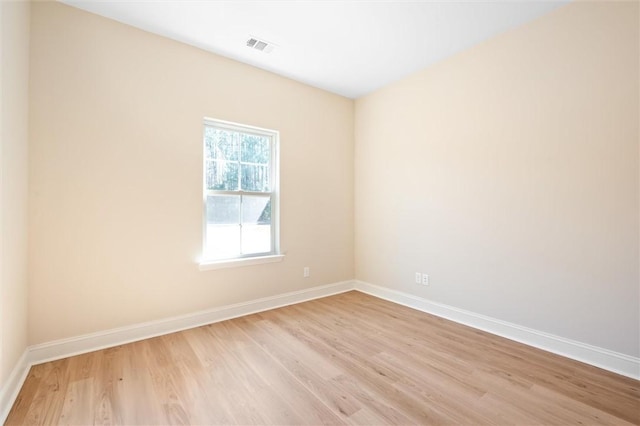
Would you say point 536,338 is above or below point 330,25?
below

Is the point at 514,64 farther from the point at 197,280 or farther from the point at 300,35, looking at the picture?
the point at 197,280

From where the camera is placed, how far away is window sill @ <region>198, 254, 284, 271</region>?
9.62ft

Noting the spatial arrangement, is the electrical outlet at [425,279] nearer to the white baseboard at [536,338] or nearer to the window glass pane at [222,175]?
the white baseboard at [536,338]

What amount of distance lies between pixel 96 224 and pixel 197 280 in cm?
100

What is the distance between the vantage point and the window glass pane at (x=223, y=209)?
9.99 ft

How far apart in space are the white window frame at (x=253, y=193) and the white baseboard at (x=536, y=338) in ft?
5.61

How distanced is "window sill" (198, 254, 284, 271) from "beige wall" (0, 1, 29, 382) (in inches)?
50.7

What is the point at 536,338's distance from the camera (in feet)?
8.07

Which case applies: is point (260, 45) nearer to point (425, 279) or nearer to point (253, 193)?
point (253, 193)

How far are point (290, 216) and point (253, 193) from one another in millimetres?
557

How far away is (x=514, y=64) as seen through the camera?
8.55 ft

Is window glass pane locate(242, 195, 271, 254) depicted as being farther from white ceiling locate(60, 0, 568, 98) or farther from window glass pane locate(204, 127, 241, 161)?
white ceiling locate(60, 0, 568, 98)

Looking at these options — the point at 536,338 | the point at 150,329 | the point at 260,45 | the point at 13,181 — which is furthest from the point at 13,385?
the point at 536,338

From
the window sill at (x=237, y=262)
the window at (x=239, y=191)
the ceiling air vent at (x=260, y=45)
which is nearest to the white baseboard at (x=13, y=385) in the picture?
the window sill at (x=237, y=262)
